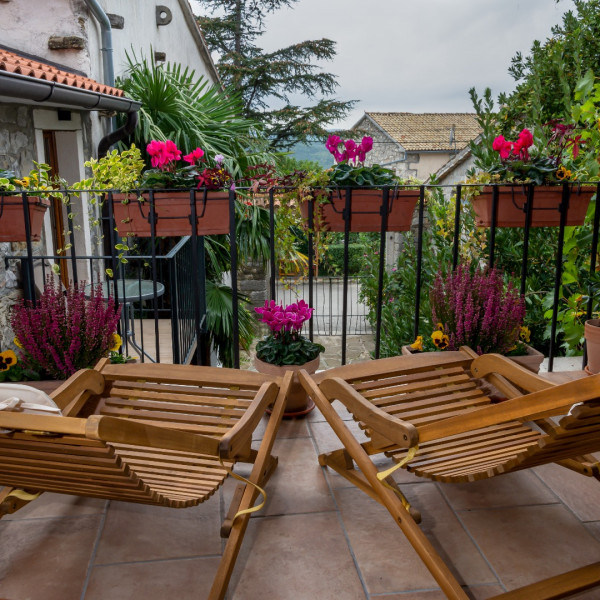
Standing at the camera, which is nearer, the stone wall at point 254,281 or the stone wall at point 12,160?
the stone wall at point 12,160

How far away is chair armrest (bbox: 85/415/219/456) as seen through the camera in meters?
1.16

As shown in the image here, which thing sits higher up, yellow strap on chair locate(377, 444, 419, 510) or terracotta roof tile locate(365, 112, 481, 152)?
terracotta roof tile locate(365, 112, 481, 152)

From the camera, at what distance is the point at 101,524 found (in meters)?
1.77

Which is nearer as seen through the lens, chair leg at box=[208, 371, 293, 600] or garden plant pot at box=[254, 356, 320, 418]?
chair leg at box=[208, 371, 293, 600]

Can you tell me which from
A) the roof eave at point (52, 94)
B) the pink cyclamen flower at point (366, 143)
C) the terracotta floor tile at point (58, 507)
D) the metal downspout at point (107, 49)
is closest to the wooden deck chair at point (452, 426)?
the terracotta floor tile at point (58, 507)

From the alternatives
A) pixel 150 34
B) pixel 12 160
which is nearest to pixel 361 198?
pixel 12 160

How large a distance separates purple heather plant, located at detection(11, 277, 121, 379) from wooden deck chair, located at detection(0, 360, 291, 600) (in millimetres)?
249

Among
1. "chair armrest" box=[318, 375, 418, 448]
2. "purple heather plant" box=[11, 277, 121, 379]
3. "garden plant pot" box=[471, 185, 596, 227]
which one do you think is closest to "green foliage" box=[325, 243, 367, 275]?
"garden plant pot" box=[471, 185, 596, 227]

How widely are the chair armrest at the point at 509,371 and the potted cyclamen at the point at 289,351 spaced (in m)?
0.72

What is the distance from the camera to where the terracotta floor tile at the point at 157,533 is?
164 centimetres

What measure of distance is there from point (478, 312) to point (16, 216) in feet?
6.38

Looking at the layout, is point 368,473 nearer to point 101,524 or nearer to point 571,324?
point 101,524

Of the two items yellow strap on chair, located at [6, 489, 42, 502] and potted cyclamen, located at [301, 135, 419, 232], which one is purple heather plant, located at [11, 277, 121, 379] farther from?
potted cyclamen, located at [301, 135, 419, 232]

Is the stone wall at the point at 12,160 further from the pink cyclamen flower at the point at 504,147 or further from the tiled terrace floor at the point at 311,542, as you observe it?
the pink cyclamen flower at the point at 504,147
